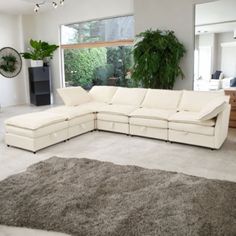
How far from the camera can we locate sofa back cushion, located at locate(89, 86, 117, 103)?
5.68 metres

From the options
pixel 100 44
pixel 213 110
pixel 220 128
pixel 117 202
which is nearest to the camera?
pixel 117 202

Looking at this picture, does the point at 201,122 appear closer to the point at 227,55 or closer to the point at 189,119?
the point at 189,119

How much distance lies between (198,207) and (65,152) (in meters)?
2.22

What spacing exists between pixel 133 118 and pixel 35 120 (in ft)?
→ 5.26

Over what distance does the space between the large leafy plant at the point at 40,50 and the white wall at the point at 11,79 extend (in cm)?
65

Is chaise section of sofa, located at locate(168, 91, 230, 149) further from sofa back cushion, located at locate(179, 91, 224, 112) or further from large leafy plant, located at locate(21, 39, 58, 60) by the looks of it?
large leafy plant, located at locate(21, 39, 58, 60)

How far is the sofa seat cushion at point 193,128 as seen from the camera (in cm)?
396

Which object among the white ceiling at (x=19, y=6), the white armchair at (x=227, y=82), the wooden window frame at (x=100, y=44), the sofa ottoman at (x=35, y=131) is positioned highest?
the white ceiling at (x=19, y=6)

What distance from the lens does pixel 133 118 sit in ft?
15.4

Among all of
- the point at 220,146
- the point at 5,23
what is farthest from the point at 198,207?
the point at 5,23

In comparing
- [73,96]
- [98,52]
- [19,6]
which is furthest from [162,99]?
[19,6]

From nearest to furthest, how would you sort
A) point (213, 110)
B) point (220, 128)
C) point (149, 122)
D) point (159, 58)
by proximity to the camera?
1. point (213, 110)
2. point (220, 128)
3. point (149, 122)
4. point (159, 58)

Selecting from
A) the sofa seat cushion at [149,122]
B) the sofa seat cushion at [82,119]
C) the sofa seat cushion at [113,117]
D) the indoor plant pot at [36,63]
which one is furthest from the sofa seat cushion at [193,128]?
the indoor plant pot at [36,63]

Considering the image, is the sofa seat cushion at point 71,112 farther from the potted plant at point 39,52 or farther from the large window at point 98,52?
the potted plant at point 39,52
